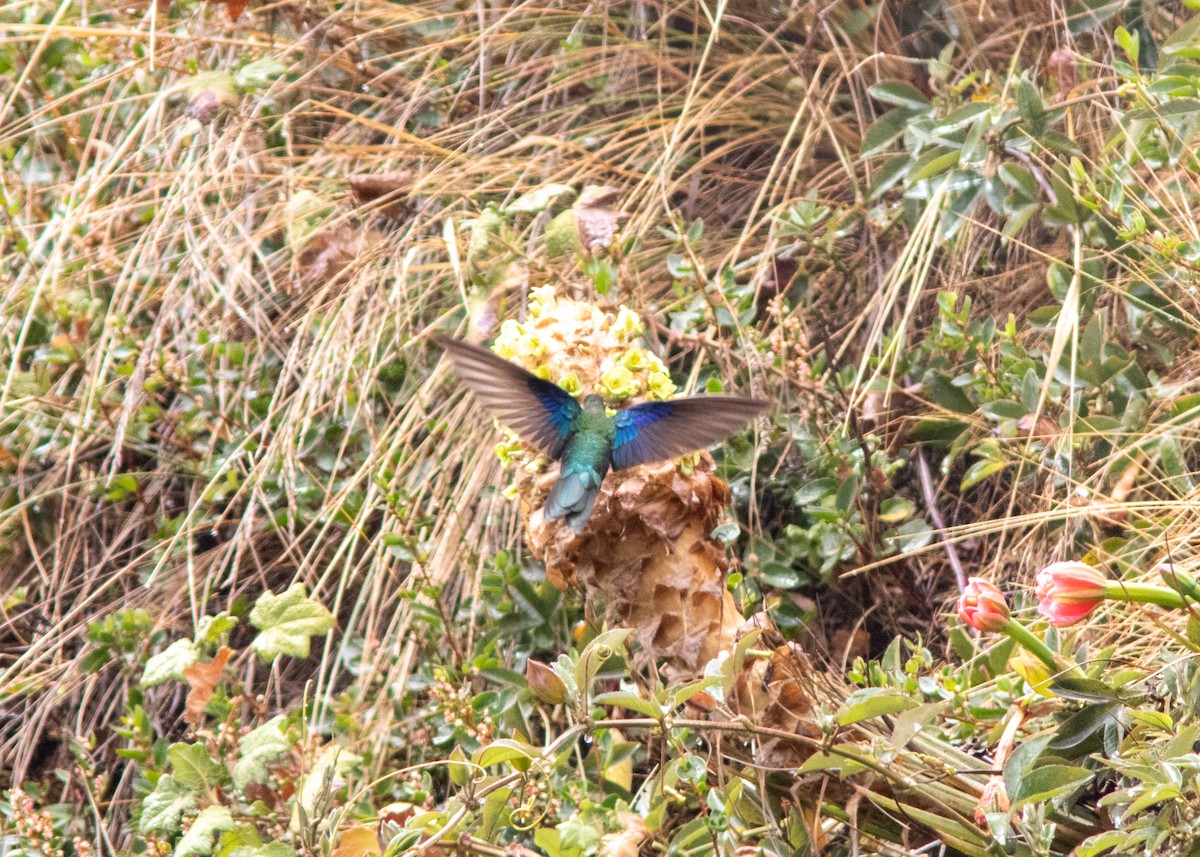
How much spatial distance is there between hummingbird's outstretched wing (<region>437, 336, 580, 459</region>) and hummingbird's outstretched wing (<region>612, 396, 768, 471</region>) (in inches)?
3.1

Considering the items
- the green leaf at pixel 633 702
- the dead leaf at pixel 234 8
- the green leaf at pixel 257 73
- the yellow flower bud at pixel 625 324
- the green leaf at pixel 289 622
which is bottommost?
the green leaf at pixel 289 622

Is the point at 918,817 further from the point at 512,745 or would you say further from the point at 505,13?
the point at 505,13

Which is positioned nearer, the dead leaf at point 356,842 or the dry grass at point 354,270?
the dead leaf at point 356,842

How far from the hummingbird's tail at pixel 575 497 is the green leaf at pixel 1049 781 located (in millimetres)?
464

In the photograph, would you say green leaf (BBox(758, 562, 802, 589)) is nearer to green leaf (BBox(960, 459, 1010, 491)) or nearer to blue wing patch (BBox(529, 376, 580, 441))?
green leaf (BBox(960, 459, 1010, 491))

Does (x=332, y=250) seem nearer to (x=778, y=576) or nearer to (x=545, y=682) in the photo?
(x=778, y=576)

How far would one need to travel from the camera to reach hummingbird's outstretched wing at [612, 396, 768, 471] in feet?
4.20

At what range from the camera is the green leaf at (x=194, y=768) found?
1.54 metres

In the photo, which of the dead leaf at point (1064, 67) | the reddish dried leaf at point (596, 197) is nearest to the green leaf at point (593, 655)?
the reddish dried leaf at point (596, 197)

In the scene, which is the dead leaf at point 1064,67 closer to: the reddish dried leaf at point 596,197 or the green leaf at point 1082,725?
the reddish dried leaf at point 596,197

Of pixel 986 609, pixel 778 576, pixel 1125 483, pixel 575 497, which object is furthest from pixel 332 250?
pixel 986 609

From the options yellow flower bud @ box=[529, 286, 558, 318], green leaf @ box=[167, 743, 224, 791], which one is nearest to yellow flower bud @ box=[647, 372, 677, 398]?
yellow flower bud @ box=[529, 286, 558, 318]

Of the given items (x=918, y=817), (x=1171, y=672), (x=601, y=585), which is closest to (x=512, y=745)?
(x=601, y=585)

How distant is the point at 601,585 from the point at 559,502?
10 centimetres
